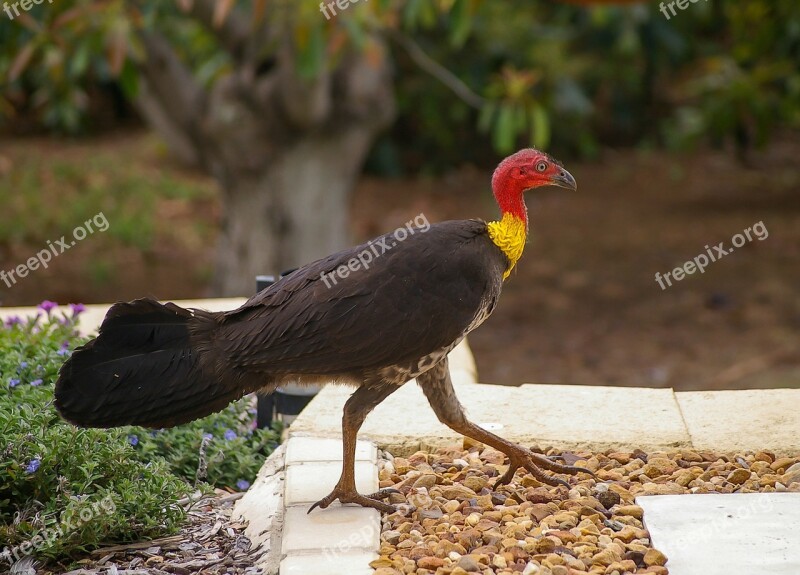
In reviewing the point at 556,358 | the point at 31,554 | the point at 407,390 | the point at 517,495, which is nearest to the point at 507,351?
the point at 556,358

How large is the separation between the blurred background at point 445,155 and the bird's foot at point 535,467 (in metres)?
2.73

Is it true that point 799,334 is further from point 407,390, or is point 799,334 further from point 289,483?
point 289,483

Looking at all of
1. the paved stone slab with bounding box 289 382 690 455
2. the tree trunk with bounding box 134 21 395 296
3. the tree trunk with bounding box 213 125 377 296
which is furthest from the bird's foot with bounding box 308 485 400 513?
the tree trunk with bounding box 213 125 377 296

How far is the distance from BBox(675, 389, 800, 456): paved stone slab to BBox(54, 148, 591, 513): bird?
1111 mm

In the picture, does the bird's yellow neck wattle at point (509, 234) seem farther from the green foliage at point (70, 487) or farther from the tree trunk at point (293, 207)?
the tree trunk at point (293, 207)

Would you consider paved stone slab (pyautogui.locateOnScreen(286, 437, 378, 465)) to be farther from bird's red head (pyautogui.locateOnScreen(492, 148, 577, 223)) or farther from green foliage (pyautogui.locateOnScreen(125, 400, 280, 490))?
bird's red head (pyautogui.locateOnScreen(492, 148, 577, 223))

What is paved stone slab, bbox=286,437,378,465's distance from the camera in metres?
3.92

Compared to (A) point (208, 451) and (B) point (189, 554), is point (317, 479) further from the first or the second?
(A) point (208, 451)

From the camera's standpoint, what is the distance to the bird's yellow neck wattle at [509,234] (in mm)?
3699

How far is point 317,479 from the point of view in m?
3.75

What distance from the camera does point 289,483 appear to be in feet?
12.1

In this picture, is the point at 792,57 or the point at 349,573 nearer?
the point at 349,573

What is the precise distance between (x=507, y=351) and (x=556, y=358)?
1.56ft

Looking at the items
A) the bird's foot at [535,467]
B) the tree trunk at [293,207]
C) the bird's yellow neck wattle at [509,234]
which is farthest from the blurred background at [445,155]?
the bird's foot at [535,467]
